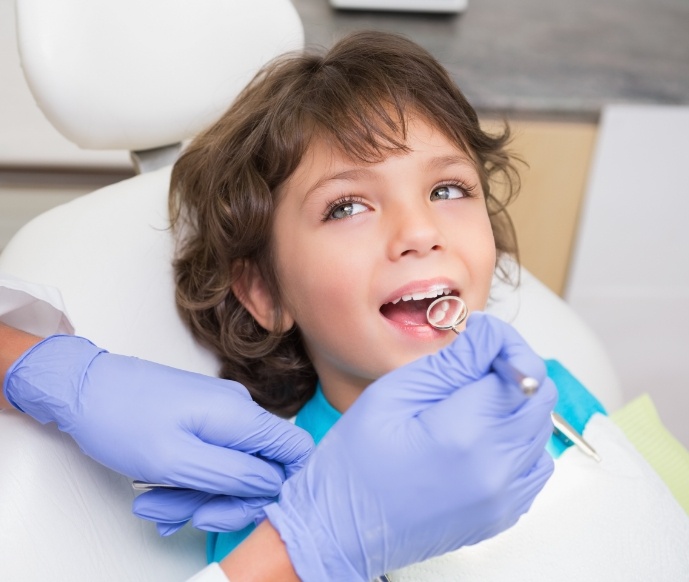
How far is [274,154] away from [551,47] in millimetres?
1160

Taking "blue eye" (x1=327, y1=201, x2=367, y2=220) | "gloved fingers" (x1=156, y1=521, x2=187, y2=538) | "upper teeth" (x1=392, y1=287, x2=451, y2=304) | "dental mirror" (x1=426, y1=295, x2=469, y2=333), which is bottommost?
"gloved fingers" (x1=156, y1=521, x2=187, y2=538)

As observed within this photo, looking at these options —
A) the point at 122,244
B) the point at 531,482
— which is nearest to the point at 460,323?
the point at 531,482

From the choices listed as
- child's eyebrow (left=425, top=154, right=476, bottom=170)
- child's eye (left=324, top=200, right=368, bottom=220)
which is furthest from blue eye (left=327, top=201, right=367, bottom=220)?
child's eyebrow (left=425, top=154, right=476, bottom=170)

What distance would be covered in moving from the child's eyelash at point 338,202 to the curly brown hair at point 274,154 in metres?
→ 0.05

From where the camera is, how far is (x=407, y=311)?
0.97m

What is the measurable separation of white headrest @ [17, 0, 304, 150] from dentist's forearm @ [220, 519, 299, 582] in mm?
711

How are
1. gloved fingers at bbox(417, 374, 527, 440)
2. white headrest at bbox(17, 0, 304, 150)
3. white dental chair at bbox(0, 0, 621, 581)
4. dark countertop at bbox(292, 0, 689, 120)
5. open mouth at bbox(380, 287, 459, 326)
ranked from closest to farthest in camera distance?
gloved fingers at bbox(417, 374, 527, 440), white dental chair at bbox(0, 0, 621, 581), open mouth at bbox(380, 287, 459, 326), white headrest at bbox(17, 0, 304, 150), dark countertop at bbox(292, 0, 689, 120)

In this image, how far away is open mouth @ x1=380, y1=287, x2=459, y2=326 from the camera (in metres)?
0.95

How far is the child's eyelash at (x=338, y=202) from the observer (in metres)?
0.98

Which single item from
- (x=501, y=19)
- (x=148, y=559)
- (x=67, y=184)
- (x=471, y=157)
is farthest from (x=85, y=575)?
(x=501, y=19)

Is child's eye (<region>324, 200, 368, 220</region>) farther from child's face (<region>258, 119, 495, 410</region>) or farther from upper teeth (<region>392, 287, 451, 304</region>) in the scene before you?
upper teeth (<region>392, 287, 451, 304</region>)

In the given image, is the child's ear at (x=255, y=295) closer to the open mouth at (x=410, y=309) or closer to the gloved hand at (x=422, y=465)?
the open mouth at (x=410, y=309)

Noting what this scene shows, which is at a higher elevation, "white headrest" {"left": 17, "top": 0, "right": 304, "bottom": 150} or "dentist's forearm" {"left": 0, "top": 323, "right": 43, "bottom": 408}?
"white headrest" {"left": 17, "top": 0, "right": 304, "bottom": 150}

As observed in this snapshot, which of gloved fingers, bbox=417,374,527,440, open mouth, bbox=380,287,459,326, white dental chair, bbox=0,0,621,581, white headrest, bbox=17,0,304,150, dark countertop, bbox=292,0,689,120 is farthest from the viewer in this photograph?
dark countertop, bbox=292,0,689,120
